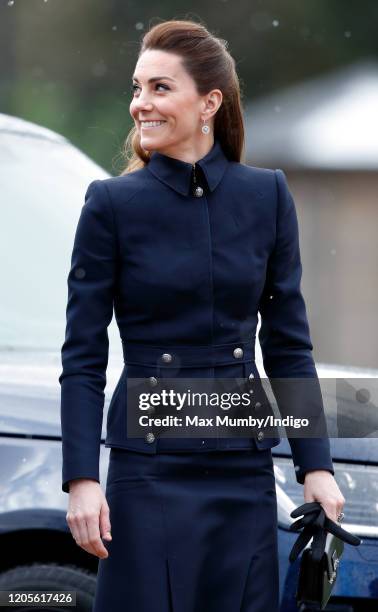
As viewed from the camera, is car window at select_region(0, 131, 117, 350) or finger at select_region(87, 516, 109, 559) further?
car window at select_region(0, 131, 117, 350)

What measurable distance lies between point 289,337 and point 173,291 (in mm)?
274

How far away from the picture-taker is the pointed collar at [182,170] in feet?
9.20

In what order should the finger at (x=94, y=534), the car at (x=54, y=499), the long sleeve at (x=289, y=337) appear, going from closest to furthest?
the finger at (x=94, y=534) → the long sleeve at (x=289, y=337) → the car at (x=54, y=499)

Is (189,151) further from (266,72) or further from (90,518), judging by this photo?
(266,72)

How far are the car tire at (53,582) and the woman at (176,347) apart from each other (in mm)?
681

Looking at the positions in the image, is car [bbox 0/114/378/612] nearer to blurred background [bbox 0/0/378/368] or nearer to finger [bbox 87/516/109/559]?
finger [bbox 87/516/109/559]

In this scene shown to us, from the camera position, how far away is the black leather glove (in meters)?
2.74

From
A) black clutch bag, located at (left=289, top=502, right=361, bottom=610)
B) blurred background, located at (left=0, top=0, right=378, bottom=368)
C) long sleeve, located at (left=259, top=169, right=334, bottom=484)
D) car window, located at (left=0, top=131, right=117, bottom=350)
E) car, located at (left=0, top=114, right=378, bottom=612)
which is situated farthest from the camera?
blurred background, located at (left=0, top=0, right=378, bottom=368)

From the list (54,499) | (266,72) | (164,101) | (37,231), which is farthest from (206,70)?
(266,72)

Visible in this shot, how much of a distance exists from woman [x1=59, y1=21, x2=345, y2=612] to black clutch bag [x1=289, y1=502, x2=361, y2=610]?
3 cm

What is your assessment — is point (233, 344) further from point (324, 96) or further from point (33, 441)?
point (324, 96)

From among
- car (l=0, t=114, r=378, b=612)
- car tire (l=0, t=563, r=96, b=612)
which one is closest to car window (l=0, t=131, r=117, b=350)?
car (l=0, t=114, r=378, b=612)

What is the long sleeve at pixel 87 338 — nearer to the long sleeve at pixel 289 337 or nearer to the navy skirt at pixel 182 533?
the navy skirt at pixel 182 533

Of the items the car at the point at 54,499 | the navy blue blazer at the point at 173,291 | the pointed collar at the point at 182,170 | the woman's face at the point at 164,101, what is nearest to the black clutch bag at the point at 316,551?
the navy blue blazer at the point at 173,291
